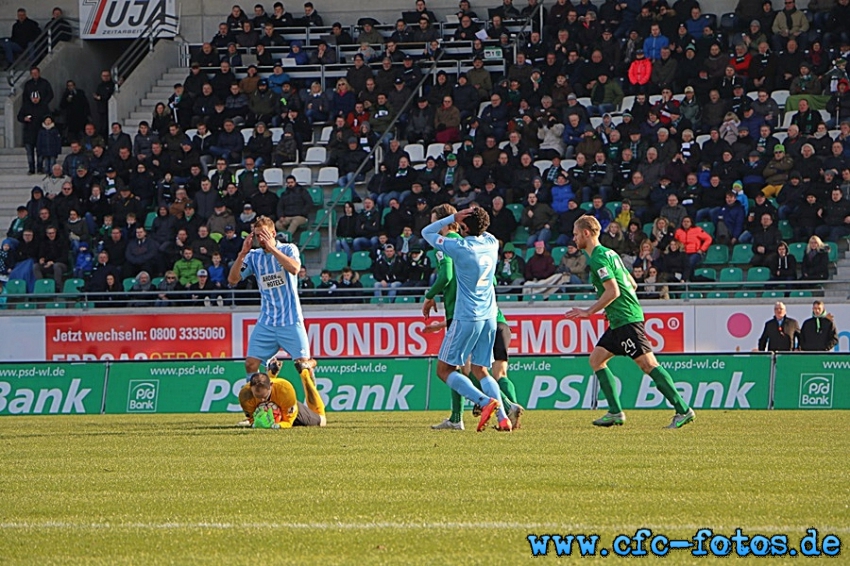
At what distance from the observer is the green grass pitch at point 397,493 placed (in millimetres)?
6078

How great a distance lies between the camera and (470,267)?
40.2 feet

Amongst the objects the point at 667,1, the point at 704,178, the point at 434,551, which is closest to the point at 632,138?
the point at 704,178

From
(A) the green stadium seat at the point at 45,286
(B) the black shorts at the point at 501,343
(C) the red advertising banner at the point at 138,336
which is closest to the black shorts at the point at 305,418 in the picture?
(B) the black shorts at the point at 501,343

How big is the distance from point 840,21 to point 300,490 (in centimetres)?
2350

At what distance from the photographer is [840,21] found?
92.7 ft

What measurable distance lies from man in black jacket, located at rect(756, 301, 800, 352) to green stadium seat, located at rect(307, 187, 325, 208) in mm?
10100

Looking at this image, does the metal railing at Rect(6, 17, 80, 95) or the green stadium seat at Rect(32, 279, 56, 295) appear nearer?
the green stadium seat at Rect(32, 279, 56, 295)

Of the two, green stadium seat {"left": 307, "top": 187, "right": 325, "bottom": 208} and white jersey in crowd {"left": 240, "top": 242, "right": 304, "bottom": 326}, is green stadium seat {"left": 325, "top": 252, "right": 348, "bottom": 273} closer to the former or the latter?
green stadium seat {"left": 307, "top": 187, "right": 325, "bottom": 208}

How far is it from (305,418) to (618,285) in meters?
3.65

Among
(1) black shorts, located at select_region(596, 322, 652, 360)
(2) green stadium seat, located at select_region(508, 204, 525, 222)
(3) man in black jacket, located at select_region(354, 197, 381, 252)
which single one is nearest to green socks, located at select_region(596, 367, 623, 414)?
(1) black shorts, located at select_region(596, 322, 652, 360)

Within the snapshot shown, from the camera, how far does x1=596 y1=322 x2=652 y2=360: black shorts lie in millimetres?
12789

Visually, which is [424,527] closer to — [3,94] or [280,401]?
[280,401]

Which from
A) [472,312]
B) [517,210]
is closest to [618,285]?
[472,312]

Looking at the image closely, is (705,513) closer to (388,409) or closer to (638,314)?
(638,314)
